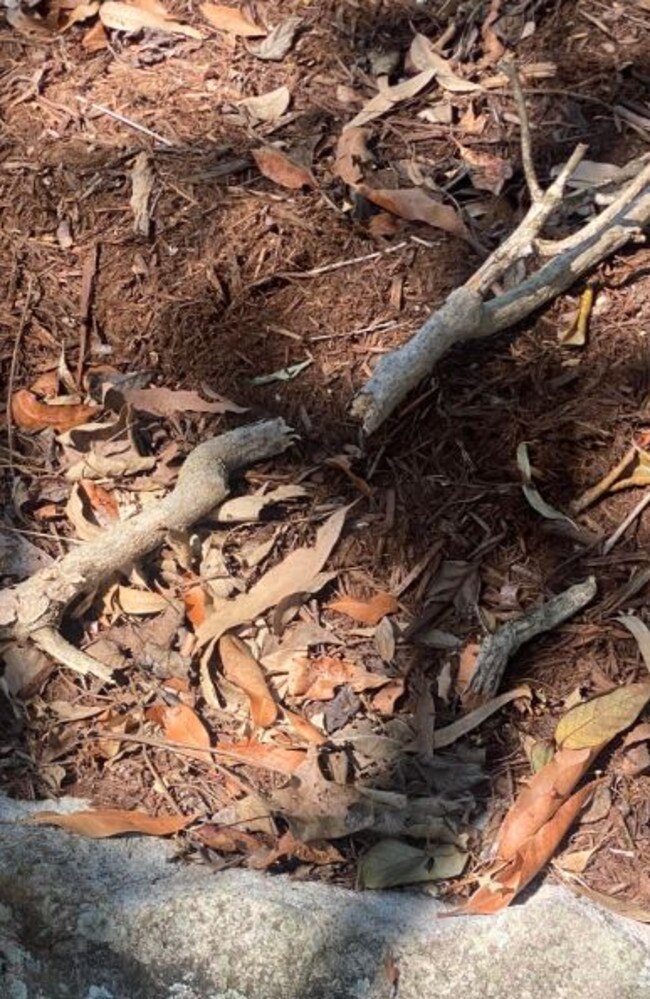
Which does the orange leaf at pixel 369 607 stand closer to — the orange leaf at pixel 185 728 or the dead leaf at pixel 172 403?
the orange leaf at pixel 185 728

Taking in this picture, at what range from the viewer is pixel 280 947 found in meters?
2.34

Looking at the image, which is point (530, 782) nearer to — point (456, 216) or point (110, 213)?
point (456, 216)

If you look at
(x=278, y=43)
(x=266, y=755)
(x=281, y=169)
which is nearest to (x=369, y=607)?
(x=266, y=755)

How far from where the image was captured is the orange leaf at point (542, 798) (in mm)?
2572

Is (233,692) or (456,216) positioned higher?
(456,216)

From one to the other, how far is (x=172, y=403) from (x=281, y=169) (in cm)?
80

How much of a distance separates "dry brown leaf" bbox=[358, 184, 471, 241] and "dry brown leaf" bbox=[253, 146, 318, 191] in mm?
173

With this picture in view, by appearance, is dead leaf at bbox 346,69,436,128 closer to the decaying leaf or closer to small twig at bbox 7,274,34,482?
small twig at bbox 7,274,34,482

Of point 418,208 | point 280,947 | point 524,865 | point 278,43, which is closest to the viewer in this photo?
point 280,947

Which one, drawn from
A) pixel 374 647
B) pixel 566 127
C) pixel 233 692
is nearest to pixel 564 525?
pixel 374 647

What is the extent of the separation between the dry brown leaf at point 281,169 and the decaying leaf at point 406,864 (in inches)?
73.1

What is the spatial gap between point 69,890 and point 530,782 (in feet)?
3.01

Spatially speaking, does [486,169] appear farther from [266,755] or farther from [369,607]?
[266,755]

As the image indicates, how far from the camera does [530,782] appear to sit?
2.67m
